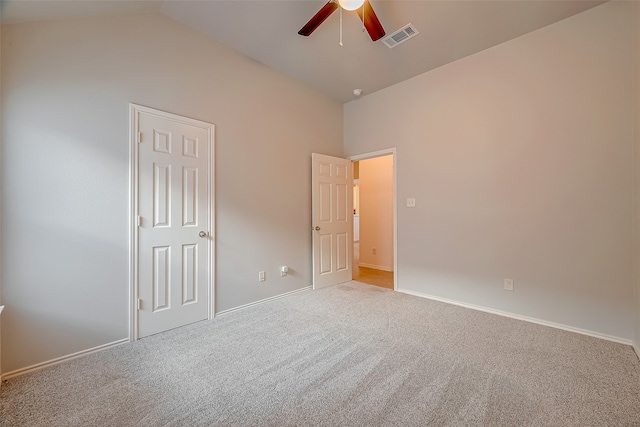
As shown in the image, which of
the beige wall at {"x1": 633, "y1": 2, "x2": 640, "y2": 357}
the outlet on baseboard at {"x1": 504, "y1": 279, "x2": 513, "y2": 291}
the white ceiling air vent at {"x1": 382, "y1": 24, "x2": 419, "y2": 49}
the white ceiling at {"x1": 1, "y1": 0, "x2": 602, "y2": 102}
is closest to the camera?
the beige wall at {"x1": 633, "y1": 2, "x2": 640, "y2": 357}

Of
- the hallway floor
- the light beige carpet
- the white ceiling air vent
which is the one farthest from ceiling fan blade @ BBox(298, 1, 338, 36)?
the hallway floor

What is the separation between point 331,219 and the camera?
3914 mm

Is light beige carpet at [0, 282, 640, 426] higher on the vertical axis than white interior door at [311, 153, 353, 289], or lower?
lower

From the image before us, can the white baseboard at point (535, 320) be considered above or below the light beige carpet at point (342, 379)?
above

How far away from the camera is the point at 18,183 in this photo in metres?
1.75

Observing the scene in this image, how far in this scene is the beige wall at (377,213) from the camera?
5.02 meters

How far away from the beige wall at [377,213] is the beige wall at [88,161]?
9.78 feet

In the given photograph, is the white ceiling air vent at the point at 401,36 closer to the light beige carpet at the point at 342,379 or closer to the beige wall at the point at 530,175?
the beige wall at the point at 530,175

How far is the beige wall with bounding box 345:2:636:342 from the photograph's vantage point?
220 cm

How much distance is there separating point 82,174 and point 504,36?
424 cm

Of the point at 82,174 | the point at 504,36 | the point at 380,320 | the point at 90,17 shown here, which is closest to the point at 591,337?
the point at 380,320

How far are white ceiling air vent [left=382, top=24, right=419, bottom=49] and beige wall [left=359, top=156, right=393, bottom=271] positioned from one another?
2441 mm

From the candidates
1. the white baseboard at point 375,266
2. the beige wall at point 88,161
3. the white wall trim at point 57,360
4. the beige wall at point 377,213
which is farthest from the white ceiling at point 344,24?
the white baseboard at point 375,266

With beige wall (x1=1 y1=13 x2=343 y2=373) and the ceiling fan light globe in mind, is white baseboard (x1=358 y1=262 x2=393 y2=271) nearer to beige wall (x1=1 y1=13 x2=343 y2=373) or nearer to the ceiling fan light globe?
beige wall (x1=1 y1=13 x2=343 y2=373)
